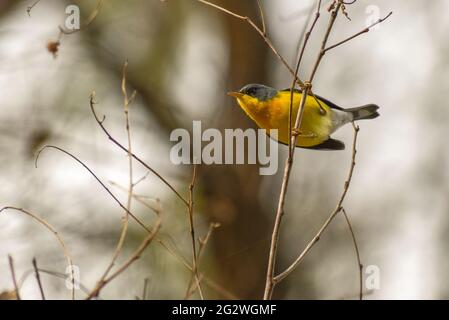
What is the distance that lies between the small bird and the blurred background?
2.81 m

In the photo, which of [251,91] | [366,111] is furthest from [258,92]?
[366,111]

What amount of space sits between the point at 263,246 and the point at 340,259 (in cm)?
133

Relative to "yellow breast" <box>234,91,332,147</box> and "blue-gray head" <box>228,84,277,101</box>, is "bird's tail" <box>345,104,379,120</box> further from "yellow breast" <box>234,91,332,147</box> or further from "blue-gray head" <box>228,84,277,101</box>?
"blue-gray head" <box>228,84,277,101</box>

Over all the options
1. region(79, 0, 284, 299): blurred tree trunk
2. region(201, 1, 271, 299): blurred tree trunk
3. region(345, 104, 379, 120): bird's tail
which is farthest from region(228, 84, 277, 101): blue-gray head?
region(201, 1, 271, 299): blurred tree trunk

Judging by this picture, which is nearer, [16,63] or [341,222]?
[16,63]

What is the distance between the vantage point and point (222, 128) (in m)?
6.68

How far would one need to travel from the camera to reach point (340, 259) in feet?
29.1

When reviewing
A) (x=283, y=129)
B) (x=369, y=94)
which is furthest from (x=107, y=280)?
(x=369, y=94)

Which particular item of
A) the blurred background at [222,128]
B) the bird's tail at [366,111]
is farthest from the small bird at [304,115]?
the blurred background at [222,128]

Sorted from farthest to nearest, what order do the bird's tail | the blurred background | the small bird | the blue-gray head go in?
1. the blurred background
2. the blue-gray head
3. the small bird
4. the bird's tail

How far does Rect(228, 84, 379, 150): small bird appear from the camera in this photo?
345 cm
